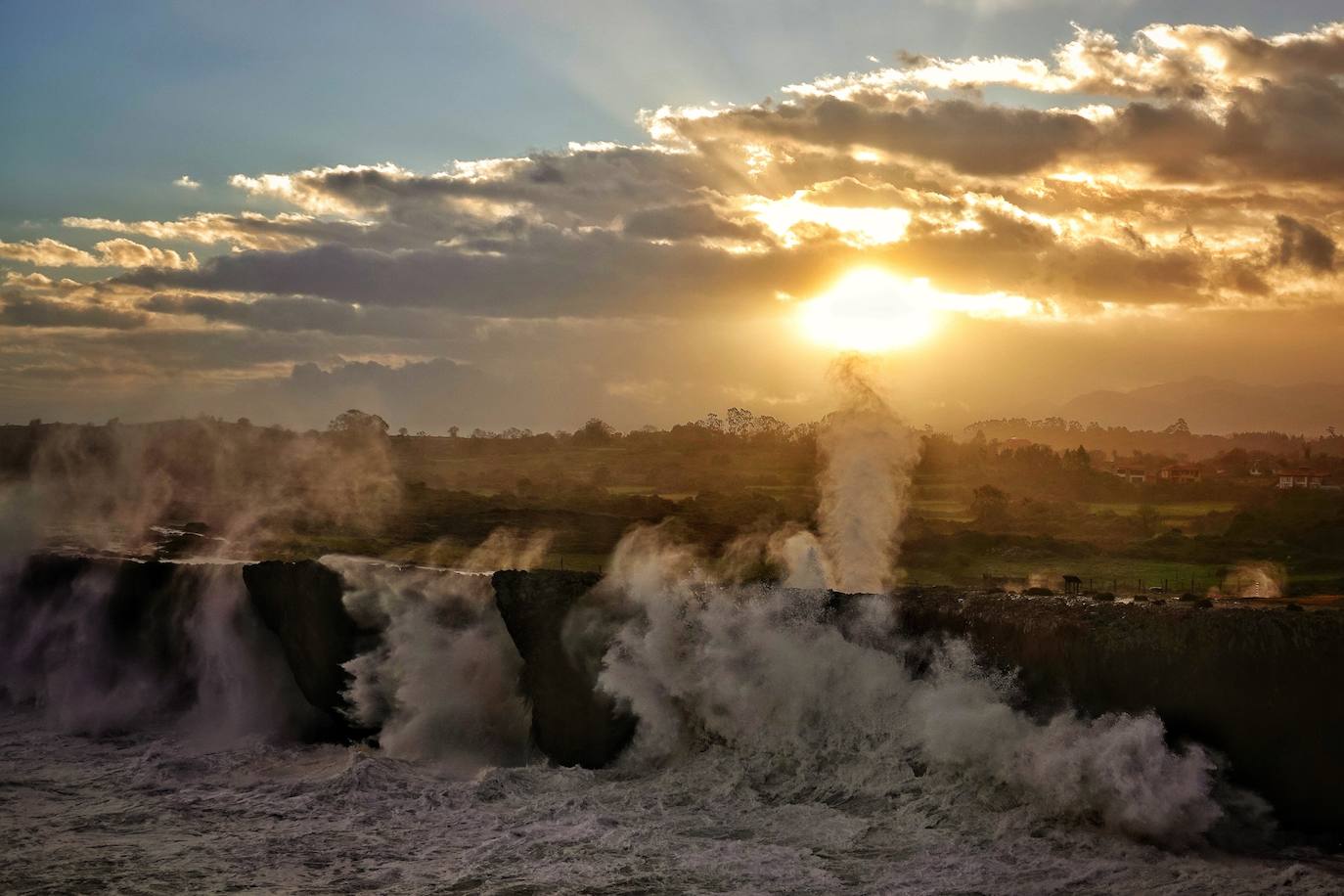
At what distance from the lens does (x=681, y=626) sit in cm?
2494

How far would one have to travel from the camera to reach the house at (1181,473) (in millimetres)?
64750

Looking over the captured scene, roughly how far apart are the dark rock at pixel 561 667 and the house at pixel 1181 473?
46385mm

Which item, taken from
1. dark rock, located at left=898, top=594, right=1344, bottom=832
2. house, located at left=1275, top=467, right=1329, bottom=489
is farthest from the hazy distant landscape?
dark rock, located at left=898, top=594, right=1344, bottom=832

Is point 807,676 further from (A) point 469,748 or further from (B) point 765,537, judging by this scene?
(B) point 765,537

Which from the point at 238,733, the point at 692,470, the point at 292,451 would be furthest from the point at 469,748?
the point at 292,451

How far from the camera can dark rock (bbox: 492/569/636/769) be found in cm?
2480

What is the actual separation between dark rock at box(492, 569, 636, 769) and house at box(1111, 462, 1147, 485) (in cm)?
4737

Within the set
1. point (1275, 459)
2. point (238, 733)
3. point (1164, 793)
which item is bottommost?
point (238, 733)

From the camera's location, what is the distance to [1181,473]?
66.9 m

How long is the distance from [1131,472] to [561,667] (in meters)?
51.9

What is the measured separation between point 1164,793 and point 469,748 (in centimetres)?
1413

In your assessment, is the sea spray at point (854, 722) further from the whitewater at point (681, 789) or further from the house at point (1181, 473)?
the house at point (1181, 473)

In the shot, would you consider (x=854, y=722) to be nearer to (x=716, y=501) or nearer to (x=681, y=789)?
(x=681, y=789)

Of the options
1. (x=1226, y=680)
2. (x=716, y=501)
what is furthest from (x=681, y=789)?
(x=716, y=501)
